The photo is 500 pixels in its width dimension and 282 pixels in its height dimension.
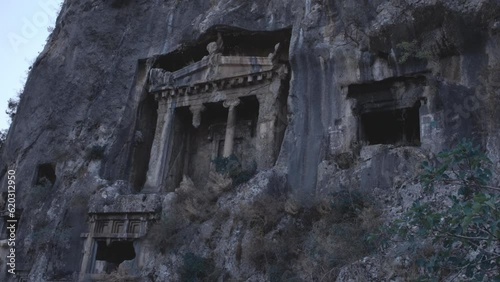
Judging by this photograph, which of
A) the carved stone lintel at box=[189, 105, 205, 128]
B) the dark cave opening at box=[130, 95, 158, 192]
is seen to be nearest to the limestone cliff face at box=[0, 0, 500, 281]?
the dark cave opening at box=[130, 95, 158, 192]

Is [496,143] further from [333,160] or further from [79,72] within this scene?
[79,72]

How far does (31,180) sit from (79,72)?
4.44 meters

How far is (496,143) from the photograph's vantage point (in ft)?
29.5

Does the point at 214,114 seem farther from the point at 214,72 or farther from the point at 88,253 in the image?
the point at 88,253

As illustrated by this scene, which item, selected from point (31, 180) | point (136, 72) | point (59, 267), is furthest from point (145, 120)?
point (59, 267)

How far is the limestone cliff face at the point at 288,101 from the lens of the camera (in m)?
10.0

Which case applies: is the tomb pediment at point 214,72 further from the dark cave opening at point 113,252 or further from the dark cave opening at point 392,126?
the dark cave opening at point 113,252

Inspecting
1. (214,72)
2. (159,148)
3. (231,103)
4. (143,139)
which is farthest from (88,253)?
(214,72)

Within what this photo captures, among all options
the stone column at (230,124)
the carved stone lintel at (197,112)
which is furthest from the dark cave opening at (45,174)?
the stone column at (230,124)

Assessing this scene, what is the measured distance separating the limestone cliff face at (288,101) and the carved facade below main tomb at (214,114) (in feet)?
3.31

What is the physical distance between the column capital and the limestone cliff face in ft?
7.85

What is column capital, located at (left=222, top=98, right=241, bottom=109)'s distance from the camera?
15.3 m

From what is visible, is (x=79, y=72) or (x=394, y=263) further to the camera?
(x=79, y=72)

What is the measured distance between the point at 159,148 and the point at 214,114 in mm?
2556
